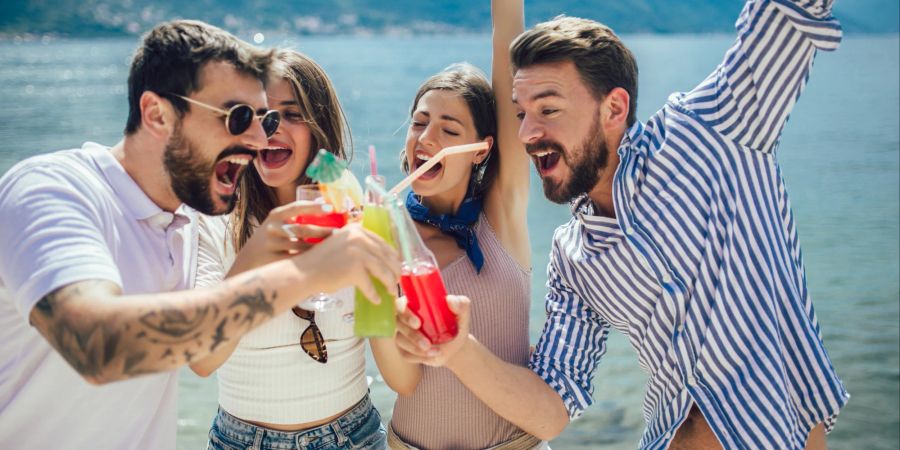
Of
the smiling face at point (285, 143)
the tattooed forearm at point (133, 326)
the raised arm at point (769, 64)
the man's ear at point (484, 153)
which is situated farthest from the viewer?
the man's ear at point (484, 153)

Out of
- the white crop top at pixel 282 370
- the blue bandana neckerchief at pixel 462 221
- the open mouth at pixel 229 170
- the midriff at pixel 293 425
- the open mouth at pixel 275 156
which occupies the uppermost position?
the open mouth at pixel 229 170

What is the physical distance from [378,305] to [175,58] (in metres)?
1.09

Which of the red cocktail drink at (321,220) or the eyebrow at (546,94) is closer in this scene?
the red cocktail drink at (321,220)

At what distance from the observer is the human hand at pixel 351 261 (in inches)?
85.2

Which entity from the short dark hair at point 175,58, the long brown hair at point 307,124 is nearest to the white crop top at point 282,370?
the long brown hair at point 307,124

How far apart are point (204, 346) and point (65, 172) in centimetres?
75

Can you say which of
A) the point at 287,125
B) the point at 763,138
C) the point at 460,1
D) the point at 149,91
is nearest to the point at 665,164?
the point at 763,138

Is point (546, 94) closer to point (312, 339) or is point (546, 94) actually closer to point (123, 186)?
point (312, 339)

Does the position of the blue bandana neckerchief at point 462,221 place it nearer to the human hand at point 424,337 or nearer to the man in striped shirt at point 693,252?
the man in striped shirt at point 693,252

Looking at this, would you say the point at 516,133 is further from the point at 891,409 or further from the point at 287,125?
the point at 891,409

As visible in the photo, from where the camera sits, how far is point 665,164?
292cm

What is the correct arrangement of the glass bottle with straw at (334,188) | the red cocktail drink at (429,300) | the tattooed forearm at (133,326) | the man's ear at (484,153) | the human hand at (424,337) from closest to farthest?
the tattooed forearm at (133,326), the glass bottle with straw at (334,188), the red cocktail drink at (429,300), the human hand at (424,337), the man's ear at (484,153)

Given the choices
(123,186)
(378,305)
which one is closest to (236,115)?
(123,186)

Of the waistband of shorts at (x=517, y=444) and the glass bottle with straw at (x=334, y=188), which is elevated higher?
the glass bottle with straw at (x=334, y=188)
